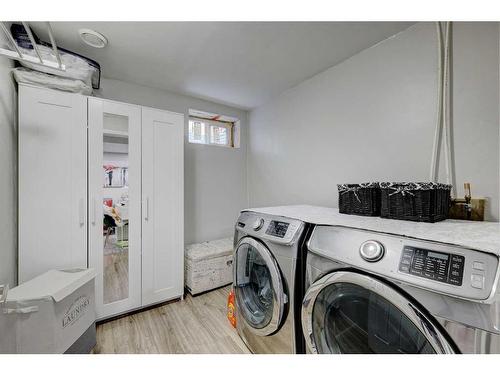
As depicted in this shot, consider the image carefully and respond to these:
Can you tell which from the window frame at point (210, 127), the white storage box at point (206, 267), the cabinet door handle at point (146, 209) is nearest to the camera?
the cabinet door handle at point (146, 209)

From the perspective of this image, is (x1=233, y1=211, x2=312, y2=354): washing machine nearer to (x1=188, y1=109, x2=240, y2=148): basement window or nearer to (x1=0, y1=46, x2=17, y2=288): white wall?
(x1=0, y1=46, x2=17, y2=288): white wall

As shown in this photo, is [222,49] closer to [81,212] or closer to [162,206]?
[162,206]

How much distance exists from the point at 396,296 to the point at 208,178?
242cm

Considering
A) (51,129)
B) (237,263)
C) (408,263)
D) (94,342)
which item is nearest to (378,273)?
(408,263)

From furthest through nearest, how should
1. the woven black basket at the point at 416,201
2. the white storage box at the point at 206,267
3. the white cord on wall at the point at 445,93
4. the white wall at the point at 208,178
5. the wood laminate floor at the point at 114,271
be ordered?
the white wall at the point at 208,178
the white storage box at the point at 206,267
the wood laminate floor at the point at 114,271
the white cord on wall at the point at 445,93
the woven black basket at the point at 416,201

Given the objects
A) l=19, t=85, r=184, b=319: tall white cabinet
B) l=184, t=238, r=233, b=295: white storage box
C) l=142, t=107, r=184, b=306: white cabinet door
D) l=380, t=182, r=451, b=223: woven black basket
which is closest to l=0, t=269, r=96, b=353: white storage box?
l=19, t=85, r=184, b=319: tall white cabinet

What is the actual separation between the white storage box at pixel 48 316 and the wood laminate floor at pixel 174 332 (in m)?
0.24

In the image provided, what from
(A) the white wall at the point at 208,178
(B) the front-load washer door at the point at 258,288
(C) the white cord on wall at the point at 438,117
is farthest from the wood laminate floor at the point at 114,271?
(C) the white cord on wall at the point at 438,117

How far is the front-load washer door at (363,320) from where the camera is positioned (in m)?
0.69

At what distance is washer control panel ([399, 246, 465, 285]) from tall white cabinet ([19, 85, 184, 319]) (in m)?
1.92

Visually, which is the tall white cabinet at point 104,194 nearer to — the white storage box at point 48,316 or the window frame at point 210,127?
the white storage box at point 48,316

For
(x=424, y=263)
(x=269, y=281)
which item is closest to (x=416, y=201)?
(x=424, y=263)
